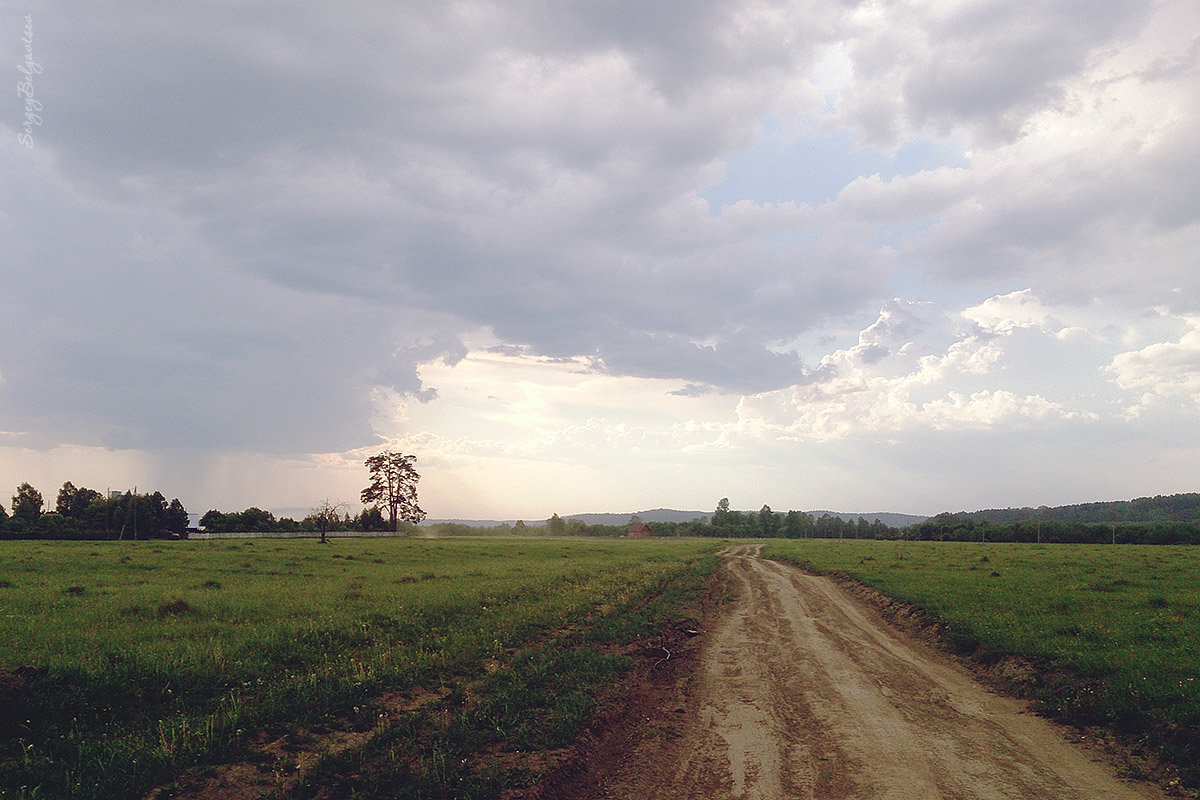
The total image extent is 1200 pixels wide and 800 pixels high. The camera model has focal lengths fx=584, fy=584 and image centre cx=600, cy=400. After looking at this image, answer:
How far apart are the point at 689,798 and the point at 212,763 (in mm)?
7368

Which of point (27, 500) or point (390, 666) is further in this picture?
point (27, 500)

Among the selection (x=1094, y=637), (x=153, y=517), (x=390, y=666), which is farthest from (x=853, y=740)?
(x=153, y=517)

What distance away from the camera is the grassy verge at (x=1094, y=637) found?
11.0 m

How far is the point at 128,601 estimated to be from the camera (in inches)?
854

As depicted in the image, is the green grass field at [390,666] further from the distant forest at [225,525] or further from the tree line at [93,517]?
the tree line at [93,517]

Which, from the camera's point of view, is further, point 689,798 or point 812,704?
point 812,704

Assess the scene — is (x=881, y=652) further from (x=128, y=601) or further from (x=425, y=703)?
(x=128, y=601)

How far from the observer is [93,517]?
333ft

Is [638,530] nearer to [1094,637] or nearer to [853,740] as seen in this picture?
[1094,637]

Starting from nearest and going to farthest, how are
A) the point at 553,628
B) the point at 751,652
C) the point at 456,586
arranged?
1. the point at 751,652
2. the point at 553,628
3. the point at 456,586

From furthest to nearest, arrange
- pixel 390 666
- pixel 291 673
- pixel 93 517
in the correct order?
pixel 93 517, pixel 390 666, pixel 291 673

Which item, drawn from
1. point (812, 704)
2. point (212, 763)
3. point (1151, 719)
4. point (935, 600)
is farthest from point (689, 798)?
point (935, 600)

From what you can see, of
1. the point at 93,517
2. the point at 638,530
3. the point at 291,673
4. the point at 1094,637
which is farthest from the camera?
the point at 638,530

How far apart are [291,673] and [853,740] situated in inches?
480
